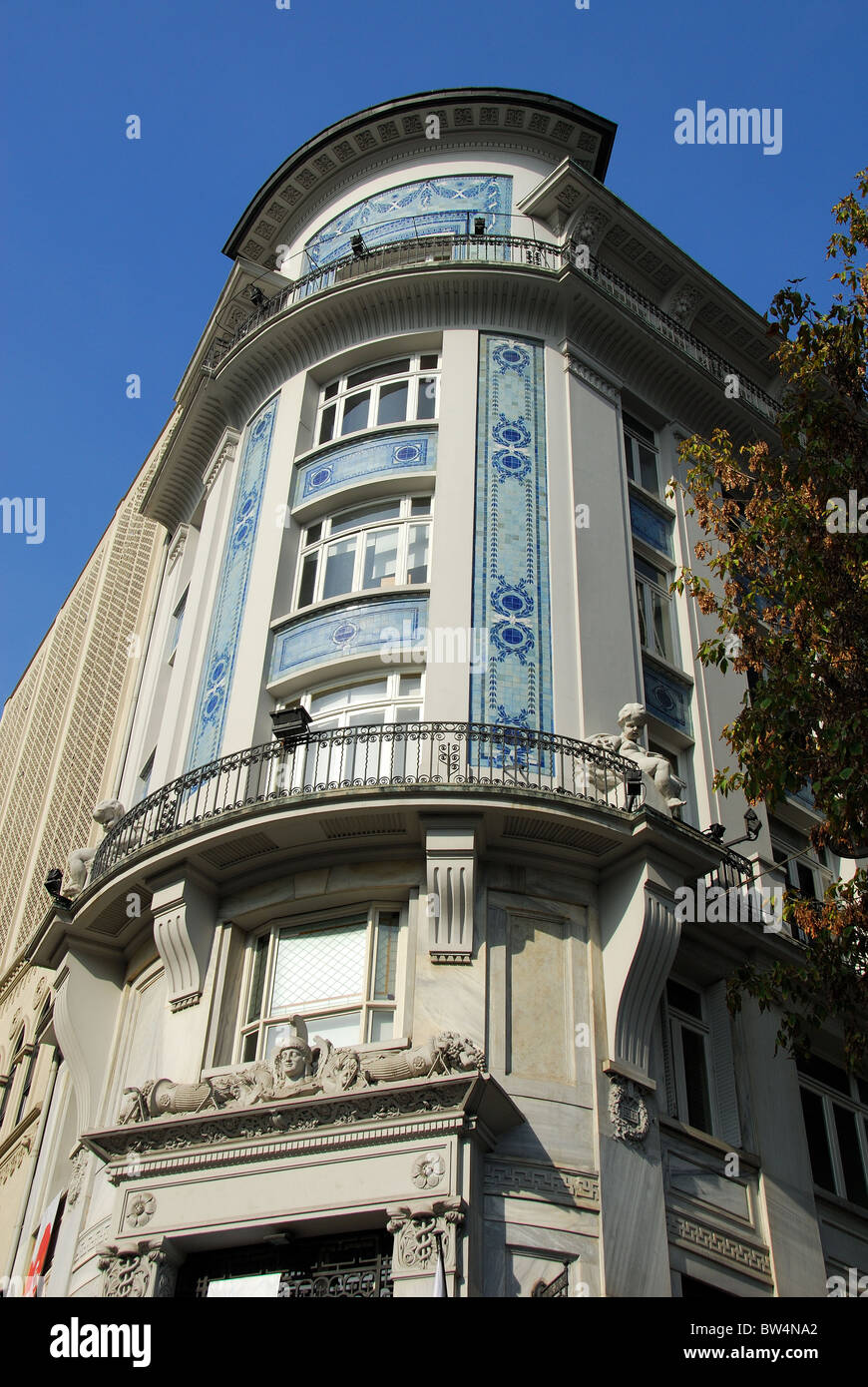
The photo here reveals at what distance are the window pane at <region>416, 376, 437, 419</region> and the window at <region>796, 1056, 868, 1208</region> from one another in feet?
37.6

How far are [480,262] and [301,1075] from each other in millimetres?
14390

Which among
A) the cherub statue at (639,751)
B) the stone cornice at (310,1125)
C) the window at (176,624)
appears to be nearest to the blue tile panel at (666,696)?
the cherub statue at (639,751)

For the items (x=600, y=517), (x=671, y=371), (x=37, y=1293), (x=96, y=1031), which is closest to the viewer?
(x=37, y=1293)

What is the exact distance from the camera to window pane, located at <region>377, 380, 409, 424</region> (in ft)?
73.9

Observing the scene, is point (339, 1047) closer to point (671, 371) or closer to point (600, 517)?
point (600, 517)

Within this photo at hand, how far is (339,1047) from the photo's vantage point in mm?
14969

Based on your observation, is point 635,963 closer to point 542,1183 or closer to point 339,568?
point 542,1183

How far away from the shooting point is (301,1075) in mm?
14383

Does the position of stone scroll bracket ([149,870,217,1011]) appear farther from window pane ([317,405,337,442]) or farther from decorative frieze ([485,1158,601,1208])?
window pane ([317,405,337,442])

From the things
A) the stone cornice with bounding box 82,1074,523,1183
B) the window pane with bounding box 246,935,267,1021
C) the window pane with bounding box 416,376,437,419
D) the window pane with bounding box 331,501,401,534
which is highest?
the window pane with bounding box 416,376,437,419

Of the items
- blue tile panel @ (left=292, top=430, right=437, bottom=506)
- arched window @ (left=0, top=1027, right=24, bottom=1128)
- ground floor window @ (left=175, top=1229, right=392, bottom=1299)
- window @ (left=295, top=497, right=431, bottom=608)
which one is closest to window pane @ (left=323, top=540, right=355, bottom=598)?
window @ (left=295, top=497, right=431, bottom=608)

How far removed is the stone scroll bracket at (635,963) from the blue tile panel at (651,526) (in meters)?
7.83
